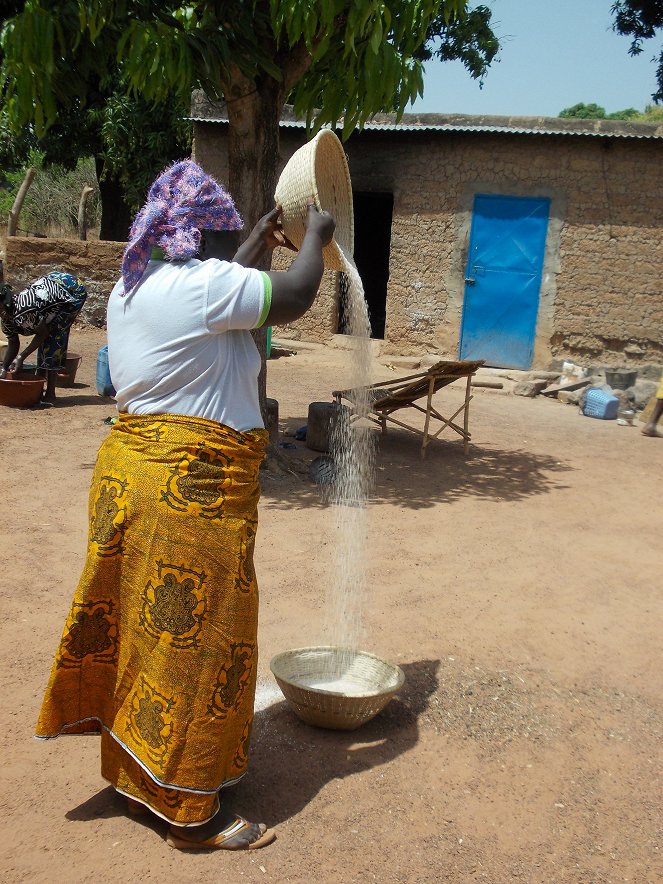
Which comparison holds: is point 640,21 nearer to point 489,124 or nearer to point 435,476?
point 489,124

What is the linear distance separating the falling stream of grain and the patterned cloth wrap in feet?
9.22

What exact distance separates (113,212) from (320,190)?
1546 centimetres

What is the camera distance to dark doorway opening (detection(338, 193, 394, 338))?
15.8 meters

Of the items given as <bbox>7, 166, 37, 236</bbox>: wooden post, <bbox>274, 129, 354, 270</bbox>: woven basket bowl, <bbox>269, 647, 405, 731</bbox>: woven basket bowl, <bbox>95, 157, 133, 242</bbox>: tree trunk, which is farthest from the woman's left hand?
<bbox>95, 157, 133, 242</bbox>: tree trunk

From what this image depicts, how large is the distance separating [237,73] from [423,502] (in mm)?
3028

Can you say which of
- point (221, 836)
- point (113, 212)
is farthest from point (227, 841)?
point (113, 212)

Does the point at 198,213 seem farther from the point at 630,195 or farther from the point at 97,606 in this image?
the point at 630,195

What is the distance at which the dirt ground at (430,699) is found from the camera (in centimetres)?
246

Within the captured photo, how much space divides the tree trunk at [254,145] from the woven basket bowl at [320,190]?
2301 millimetres

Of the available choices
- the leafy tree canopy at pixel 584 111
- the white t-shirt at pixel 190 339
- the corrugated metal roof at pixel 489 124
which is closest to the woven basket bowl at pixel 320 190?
the white t-shirt at pixel 190 339

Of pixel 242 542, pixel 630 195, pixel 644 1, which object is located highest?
pixel 644 1

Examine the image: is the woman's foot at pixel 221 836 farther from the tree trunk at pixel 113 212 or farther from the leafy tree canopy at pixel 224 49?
the tree trunk at pixel 113 212

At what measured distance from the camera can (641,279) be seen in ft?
35.9

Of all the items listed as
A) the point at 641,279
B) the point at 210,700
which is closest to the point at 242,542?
the point at 210,700
